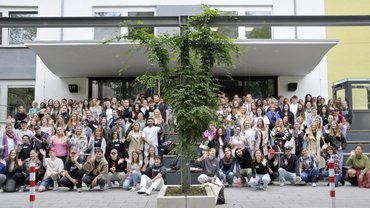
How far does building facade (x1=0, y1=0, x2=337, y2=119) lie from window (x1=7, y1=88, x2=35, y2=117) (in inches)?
2.7

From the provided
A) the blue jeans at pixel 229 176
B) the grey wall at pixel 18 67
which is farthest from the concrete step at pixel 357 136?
the grey wall at pixel 18 67

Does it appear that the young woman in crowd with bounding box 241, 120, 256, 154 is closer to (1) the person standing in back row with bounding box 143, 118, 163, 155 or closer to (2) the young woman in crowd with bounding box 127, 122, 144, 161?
(1) the person standing in back row with bounding box 143, 118, 163, 155

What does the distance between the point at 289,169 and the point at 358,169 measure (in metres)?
2.12

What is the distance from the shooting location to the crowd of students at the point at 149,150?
12005 mm

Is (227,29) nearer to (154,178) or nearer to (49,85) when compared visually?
(154,178)

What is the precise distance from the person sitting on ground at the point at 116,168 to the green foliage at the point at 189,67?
4623mm

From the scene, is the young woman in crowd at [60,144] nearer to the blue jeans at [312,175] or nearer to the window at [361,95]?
the blue jeans at [312,175]

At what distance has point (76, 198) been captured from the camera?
10602 millimetres

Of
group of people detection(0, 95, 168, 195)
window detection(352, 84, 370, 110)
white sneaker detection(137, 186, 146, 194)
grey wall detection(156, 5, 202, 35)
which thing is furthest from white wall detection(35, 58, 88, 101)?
window detection(352, 84, 370, 110)

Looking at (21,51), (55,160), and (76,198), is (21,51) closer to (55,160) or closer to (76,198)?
(55,160)

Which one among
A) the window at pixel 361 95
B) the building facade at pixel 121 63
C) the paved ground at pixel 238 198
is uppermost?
the building facade at pixel 121 63

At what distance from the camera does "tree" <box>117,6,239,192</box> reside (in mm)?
8164

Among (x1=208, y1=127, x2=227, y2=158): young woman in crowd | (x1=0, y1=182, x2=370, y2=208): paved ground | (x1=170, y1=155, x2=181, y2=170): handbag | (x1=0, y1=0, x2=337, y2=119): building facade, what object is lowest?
(x1=0, y1=182, x2=370, y2=208): paved ground

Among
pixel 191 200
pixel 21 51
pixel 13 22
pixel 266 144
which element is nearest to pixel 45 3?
pixel 21 51
